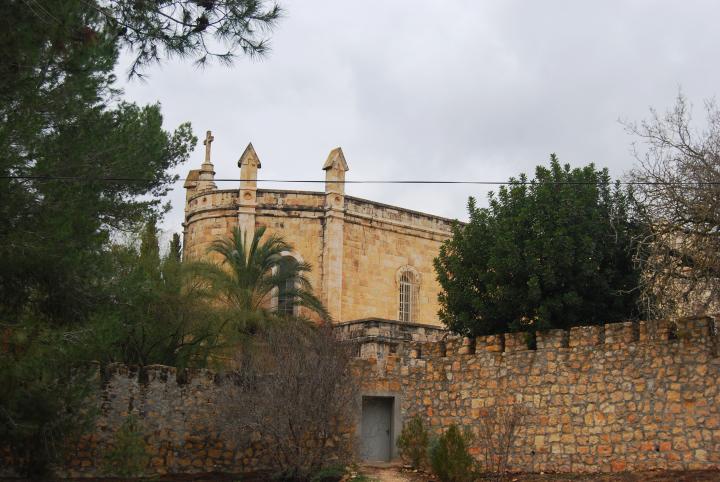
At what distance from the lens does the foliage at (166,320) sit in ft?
64.2

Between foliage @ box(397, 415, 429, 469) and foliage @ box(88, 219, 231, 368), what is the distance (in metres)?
5.23

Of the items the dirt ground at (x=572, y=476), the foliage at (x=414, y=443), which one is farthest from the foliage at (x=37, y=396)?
the foliage at (x=414, y=443)

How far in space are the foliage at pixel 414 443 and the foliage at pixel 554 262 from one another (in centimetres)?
286

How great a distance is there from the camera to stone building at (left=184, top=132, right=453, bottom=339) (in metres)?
30.8

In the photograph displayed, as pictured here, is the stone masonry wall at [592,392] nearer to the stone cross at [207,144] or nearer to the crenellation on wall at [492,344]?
the crenellation on wall at [492,344]

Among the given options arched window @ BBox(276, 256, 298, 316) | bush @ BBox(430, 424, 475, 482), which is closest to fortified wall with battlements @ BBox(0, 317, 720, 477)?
bush @ BBox(430, 424, 475, 482)

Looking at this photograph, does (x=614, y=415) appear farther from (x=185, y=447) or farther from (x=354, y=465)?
(x=185, y=447)

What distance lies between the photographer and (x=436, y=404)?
18.4m

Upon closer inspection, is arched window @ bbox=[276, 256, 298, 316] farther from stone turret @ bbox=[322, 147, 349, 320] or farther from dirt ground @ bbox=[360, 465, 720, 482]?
dirt ground @ bbox=[360, 465, 720, 482]

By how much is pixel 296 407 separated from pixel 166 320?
5900 millimetres

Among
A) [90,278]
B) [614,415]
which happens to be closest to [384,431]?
[614,415]

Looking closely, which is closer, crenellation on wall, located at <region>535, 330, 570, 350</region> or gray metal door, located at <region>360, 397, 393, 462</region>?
crenellation on wall, located at <region>535, 330, 570, 350</region>

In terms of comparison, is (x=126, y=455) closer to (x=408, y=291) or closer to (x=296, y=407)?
(x=296, y=407)

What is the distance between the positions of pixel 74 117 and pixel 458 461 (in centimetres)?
840
